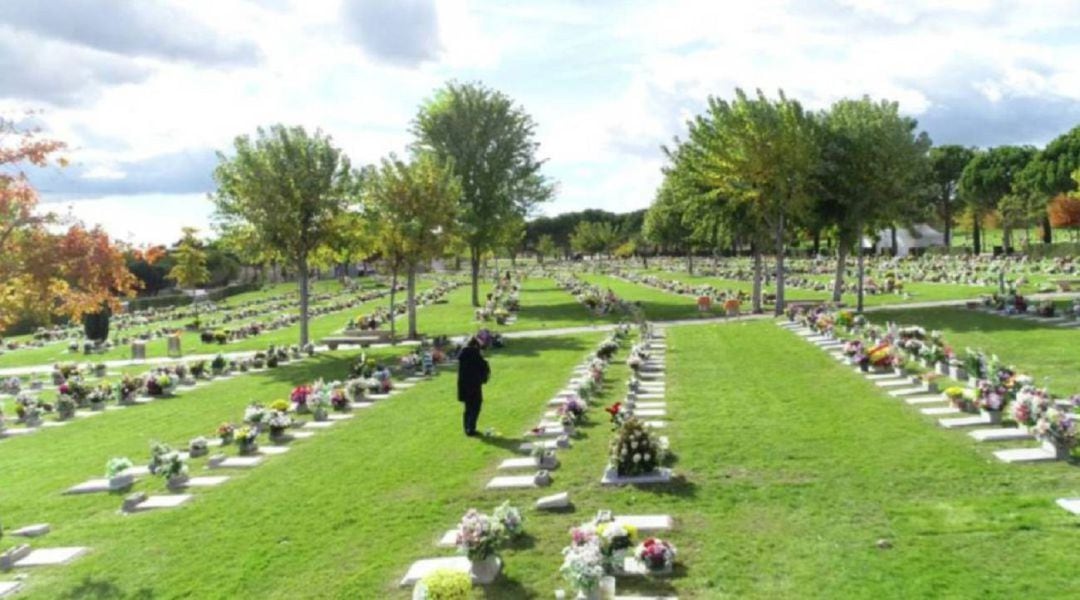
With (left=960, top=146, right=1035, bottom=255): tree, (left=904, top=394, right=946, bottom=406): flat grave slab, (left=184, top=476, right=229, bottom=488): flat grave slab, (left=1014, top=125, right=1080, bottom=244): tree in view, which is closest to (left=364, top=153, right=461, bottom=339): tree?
(left=184, top=476, right=229, bottom=488): flat grave slab

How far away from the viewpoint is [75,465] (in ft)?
52.0

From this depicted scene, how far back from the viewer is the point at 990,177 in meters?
86.1

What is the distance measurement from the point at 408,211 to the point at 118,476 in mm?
20859

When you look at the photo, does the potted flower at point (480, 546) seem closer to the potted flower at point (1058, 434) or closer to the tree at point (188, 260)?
the potted flower at point (1058, 434)

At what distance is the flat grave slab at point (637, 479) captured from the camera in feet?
38.5

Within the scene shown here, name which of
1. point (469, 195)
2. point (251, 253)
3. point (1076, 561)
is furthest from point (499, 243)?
point (1076, 561)

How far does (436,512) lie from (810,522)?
489 cm

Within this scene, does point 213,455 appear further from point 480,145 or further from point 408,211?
point 480,145

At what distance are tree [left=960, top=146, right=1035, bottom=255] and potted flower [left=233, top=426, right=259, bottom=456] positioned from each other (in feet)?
278

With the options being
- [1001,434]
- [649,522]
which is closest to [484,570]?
[649,522]

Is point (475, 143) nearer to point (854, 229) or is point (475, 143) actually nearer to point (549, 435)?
point (854, 229)

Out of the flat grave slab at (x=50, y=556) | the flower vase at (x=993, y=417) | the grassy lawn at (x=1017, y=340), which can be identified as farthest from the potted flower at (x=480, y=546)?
the grassy lawn at (x=1017, y=340)

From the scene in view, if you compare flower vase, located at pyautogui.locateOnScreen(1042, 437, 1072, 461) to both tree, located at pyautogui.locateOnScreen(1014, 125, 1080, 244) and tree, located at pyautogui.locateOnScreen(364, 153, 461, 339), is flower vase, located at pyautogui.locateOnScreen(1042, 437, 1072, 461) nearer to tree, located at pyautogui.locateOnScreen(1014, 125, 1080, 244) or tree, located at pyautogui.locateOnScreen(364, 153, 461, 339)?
tree, located at pyautogui.locateOnScreen(364, 153, 461, 339)

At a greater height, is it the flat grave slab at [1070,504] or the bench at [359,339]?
the flat grave slab at [1070,504]
